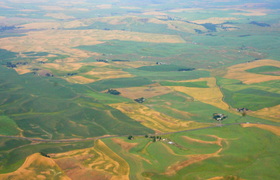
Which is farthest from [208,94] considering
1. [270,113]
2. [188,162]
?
[188,162]

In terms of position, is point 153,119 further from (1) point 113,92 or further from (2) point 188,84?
(2) point 188,84

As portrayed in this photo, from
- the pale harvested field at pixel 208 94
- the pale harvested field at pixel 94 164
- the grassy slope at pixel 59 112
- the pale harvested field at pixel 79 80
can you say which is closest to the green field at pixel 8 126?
the grassy slope at pixel 59 112

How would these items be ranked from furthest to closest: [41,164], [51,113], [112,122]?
[51,113] < [112,122] < [41,164]

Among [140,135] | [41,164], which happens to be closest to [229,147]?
[140,135]

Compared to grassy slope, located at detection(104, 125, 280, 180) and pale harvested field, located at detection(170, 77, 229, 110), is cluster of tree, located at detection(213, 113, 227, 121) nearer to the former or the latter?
grassy slope, located at detection(104, 125, 280, 180)

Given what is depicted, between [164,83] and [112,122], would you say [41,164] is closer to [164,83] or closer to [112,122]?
[112,122]

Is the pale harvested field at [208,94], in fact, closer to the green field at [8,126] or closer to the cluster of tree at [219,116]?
the cluster of tree at [219,116]

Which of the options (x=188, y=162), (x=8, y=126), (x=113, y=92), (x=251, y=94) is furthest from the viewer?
(x=113, y=92)
